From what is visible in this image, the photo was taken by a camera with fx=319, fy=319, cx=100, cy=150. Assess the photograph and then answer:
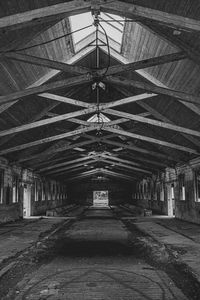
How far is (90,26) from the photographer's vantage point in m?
9.30

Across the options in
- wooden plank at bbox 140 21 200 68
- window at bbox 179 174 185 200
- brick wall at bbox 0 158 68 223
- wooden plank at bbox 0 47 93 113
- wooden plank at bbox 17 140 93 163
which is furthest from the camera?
window at bbox 179 174 185 200

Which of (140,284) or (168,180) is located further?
(168,180)

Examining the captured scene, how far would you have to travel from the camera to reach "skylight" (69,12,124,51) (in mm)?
9477

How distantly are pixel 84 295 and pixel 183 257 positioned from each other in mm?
3714

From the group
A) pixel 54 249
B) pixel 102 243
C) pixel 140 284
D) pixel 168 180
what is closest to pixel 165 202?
pixel 168 180

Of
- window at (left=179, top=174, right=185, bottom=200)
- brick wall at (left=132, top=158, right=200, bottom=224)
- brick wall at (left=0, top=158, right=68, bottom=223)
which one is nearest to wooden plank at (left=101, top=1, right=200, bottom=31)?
brick wall at (left=132, top=158, right=200, bottom=224)

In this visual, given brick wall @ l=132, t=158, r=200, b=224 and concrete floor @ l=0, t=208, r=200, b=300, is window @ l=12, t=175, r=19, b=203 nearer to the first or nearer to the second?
concrete floor @ l=0, t=208, r=200, b=300

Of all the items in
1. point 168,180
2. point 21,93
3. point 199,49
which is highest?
point 199,49

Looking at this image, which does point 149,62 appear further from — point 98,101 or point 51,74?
point 98,101

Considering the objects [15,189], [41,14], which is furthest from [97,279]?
[15,189]

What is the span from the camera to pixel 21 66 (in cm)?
966

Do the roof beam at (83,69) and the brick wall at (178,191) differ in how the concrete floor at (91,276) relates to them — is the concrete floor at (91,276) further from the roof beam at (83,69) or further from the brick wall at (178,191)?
the brick wall at (178,191)


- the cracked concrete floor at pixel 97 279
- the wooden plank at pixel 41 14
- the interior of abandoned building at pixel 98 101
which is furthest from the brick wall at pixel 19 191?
the wooden plank at pixel 41 14

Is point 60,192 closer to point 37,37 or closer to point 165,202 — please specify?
point 165,202
